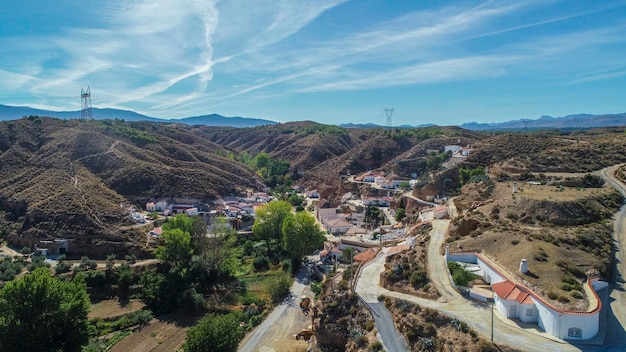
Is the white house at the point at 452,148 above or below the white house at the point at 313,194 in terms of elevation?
above

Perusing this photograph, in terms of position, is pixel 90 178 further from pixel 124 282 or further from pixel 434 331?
pixel 434 331

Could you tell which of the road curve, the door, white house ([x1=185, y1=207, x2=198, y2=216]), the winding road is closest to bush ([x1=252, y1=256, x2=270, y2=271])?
the road curve

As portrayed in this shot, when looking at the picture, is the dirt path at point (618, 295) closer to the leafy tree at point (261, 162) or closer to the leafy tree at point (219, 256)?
the leafy tree at point (219, 256)

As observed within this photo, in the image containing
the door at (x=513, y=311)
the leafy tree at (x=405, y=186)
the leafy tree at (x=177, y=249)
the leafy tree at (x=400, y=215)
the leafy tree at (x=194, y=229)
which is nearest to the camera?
the door at (x=513, y=311)

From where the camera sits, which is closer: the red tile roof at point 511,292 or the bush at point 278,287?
the red tile roof at point 511,292

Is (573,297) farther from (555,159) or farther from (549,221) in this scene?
(555,159)

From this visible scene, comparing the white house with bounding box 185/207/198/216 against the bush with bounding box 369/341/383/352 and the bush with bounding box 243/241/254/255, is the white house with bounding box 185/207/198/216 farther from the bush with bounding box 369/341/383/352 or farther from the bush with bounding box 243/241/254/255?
the bush with bounding box 369/341/383/352

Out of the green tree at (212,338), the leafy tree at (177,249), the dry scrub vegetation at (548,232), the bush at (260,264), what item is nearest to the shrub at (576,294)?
the dry scrub vegetation at (548,232)

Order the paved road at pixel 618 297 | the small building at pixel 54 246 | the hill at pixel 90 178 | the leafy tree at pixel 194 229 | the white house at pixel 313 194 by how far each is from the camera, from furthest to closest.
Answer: the white house at pixel 313 194, the hill at pixel 90 178, the small building at pixel 54 246, the leafy tree at pixel 194 229, the paved road at pixel 618 297
